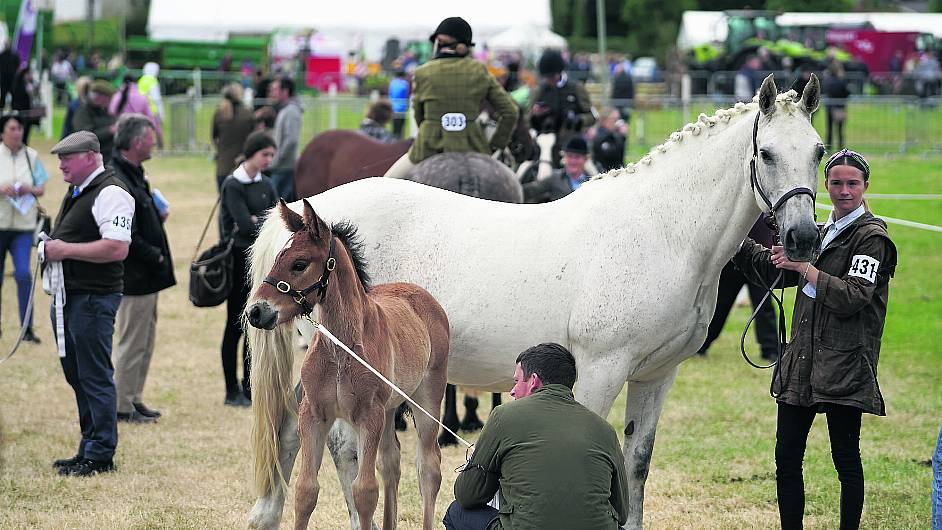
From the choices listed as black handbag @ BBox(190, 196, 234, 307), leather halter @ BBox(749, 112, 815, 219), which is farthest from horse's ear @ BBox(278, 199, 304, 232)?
black handbag @ BBox(190, 196, 234, 307)

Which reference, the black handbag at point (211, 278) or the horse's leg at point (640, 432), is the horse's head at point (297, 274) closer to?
the horse's leg at point (640, 432)

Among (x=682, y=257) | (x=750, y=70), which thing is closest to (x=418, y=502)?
(x=682, y=257)

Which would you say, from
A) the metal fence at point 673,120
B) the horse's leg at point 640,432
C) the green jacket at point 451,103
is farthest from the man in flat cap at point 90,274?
the metal fence at point 673,120

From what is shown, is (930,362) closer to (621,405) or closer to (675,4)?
(621,405)

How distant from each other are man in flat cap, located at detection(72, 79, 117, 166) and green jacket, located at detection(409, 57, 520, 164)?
27.2 ft

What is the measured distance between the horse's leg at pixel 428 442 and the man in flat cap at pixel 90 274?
7.88 feet

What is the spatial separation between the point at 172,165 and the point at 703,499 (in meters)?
20.2

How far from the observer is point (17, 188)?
1050 cm

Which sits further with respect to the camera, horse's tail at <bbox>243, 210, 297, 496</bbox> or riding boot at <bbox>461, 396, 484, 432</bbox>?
riding boot at <bbox>461, 396, 484, 432</bbox>

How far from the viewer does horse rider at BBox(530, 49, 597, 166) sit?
11.6 meters

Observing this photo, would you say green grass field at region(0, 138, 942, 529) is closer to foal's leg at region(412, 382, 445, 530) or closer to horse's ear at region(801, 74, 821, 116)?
foal's leg at region(412, 382, 445, 530)

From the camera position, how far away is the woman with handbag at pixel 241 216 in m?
8.86

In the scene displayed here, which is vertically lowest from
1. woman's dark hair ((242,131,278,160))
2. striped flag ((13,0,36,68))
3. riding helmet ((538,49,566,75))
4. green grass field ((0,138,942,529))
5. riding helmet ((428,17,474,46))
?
green grass field ((0,138,942,529))

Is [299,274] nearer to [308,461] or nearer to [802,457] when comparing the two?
[308,461]
